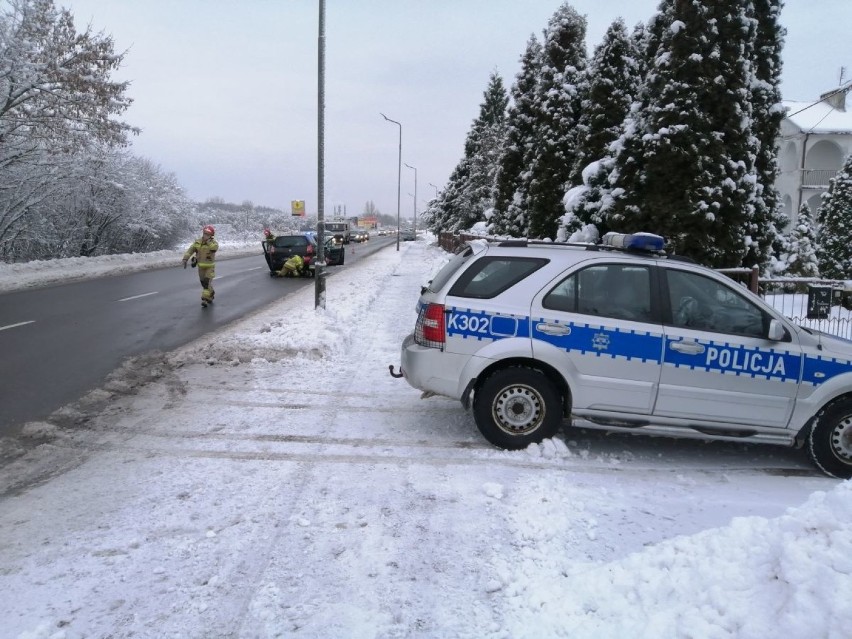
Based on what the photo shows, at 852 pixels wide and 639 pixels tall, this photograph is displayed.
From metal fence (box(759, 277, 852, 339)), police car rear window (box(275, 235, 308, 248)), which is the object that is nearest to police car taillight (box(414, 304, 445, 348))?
metal fence (box(759, 277, 852, 339))

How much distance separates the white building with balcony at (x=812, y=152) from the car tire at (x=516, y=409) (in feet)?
141

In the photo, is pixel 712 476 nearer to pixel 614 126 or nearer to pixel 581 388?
pixel 581 388

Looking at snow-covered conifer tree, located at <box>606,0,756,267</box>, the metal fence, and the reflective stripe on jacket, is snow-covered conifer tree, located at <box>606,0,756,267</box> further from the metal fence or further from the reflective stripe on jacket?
the reflective stripe on jacket

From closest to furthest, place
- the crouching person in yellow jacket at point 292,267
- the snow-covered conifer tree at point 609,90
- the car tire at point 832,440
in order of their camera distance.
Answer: the car tire at point 832,440 < the snow-covered conifer tree at point 609,90 < the crouching person in yellow jacket at point 292,267

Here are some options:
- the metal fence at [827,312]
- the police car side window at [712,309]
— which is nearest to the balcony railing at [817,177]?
the metal fence at [827,312]

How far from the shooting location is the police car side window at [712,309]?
5.14 metres

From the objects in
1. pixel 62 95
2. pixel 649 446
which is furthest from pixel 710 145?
pixel 62 95

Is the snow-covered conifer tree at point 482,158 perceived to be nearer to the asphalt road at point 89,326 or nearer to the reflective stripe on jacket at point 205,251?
the asphalt road at point 89,326

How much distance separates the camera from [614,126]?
19969mm

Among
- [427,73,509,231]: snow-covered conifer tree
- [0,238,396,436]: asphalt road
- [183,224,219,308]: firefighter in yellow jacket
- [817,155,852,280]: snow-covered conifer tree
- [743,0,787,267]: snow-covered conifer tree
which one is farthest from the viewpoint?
[427,73,509,231]: snow-covered conifer tree

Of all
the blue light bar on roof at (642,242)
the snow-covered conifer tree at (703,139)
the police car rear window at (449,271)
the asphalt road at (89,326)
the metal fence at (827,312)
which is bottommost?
the asphalt road at (89,326)

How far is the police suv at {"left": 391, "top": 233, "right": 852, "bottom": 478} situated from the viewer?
507 cm

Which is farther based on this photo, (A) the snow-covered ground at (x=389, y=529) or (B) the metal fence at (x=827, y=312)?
(B) the metal fence at (x=827, y=312)

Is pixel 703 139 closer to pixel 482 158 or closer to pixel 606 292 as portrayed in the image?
pixel 606 292
